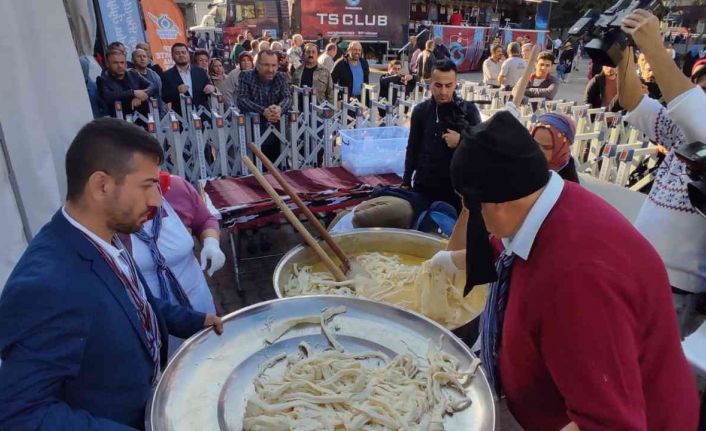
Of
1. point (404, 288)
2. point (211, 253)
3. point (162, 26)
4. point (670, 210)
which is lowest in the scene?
point (404, 288)

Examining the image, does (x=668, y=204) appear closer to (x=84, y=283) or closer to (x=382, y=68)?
(x=84, y=283)

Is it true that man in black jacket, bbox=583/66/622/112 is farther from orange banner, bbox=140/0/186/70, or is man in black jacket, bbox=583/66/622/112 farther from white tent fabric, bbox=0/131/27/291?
orange banner, bbox=140/0/186/70

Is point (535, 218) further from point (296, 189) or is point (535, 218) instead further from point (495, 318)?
point (296, 189)

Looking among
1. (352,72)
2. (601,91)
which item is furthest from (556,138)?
(352,72)

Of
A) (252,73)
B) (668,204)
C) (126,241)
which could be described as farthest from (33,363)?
(252,73)

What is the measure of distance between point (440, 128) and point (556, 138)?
1.16 m

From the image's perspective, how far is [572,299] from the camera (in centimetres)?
130

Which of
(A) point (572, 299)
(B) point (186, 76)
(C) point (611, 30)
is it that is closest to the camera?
(A) point (572, 299)

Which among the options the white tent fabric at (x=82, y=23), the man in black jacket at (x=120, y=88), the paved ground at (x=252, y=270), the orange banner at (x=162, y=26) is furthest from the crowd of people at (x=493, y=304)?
the orange banner at (x=162, y=26)

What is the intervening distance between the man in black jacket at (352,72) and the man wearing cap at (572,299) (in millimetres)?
9036

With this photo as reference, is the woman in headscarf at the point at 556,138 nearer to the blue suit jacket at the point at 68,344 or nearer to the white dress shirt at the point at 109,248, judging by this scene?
the white dress shirt at the point at 109,248

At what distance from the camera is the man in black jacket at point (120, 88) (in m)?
6.66

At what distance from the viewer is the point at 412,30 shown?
1156 inches

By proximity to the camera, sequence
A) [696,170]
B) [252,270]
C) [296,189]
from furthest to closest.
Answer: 1. [252,270]
2. [296,189]
3. [696,170]
